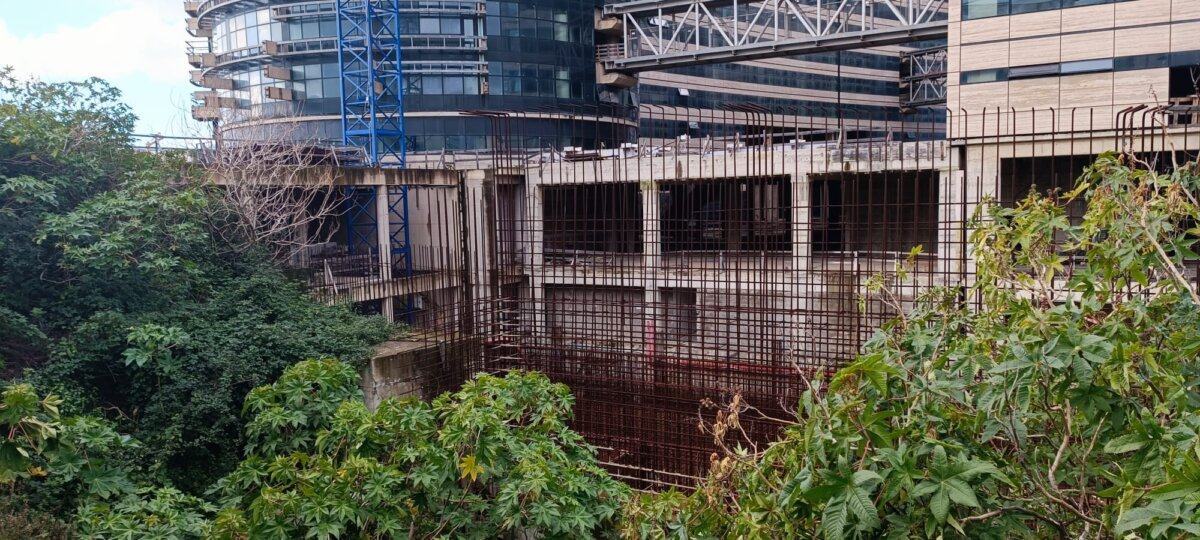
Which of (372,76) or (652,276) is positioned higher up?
(372,76)

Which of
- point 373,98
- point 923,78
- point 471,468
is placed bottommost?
point 471,468

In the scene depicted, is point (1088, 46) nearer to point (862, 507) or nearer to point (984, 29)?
point (984, 29)

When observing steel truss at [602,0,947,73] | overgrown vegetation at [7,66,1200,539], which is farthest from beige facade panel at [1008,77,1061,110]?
overgrown vegetation at [7,66,1200,539]

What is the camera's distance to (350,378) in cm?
657

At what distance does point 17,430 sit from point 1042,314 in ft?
19.5

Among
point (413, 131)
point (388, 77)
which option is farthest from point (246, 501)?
point (413, 131)

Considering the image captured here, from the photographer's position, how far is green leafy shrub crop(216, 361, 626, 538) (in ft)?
15.7

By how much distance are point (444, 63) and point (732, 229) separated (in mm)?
14785

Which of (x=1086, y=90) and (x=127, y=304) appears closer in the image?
(x=127, y=304)

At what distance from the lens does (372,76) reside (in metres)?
19.7

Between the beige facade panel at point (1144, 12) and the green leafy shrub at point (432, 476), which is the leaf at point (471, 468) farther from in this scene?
the beige facade panel at point (1144, 12)

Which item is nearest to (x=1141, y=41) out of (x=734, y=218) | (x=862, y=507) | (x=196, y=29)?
(x=734, y=218)

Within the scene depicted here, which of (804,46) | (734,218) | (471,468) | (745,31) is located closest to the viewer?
(471,468)

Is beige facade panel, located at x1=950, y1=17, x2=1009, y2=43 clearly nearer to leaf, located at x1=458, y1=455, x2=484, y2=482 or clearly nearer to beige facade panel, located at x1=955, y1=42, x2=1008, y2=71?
beige facade panel, located at x1=955, y1=42, x2=1008, y2=71
